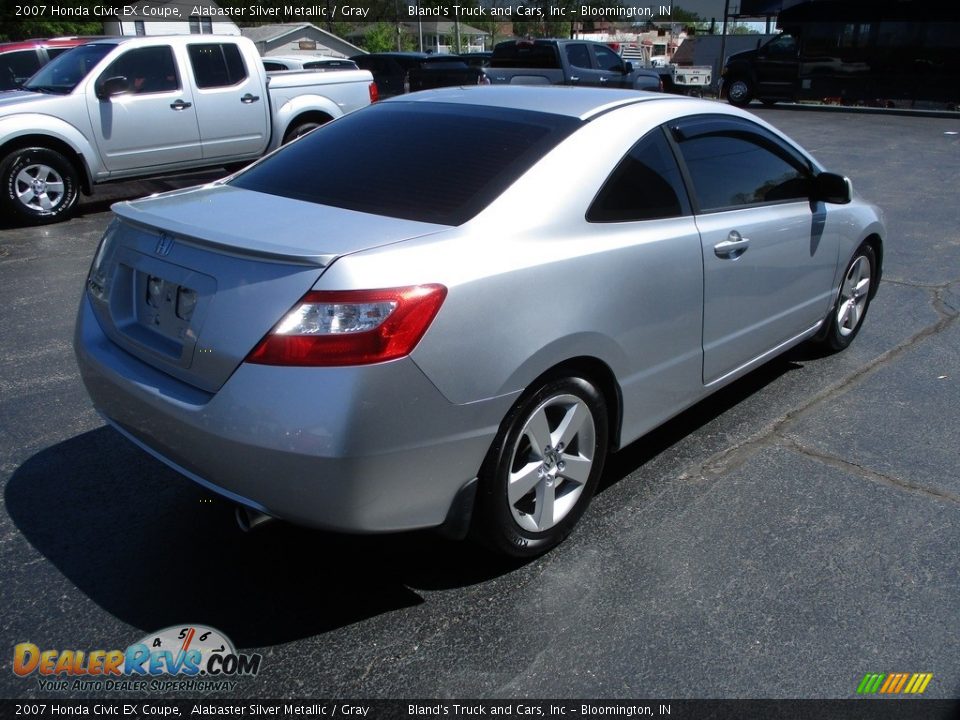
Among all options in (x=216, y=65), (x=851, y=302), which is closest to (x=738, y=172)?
(x=851, y=302)

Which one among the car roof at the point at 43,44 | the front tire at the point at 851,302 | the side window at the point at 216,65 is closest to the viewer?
the front tire at the point at 851,302

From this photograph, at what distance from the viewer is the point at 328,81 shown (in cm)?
1138

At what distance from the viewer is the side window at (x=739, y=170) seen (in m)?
3.69

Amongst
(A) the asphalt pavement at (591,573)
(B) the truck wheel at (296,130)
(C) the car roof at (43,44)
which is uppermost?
(C) the car roof at (43,44)

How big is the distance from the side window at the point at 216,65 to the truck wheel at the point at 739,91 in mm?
19688

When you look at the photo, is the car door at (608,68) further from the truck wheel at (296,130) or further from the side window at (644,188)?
the side window at (644,188)

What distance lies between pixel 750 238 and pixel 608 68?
1725cm

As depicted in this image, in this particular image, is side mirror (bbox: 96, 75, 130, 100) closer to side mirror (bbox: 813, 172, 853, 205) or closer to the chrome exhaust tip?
side mirror (bbox: 813, 172, 853, 205)

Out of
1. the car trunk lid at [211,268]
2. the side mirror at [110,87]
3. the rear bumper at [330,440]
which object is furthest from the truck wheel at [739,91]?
the rear bumper at [330,440]

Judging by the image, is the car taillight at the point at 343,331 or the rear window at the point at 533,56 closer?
the car taillight at the point at 343,331

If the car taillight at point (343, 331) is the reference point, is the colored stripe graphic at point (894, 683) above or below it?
below

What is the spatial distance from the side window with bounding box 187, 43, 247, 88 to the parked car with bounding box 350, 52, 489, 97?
23.7ft

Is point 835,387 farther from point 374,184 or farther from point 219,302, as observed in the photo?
point 219,302

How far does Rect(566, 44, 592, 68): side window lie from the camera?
18781mm
